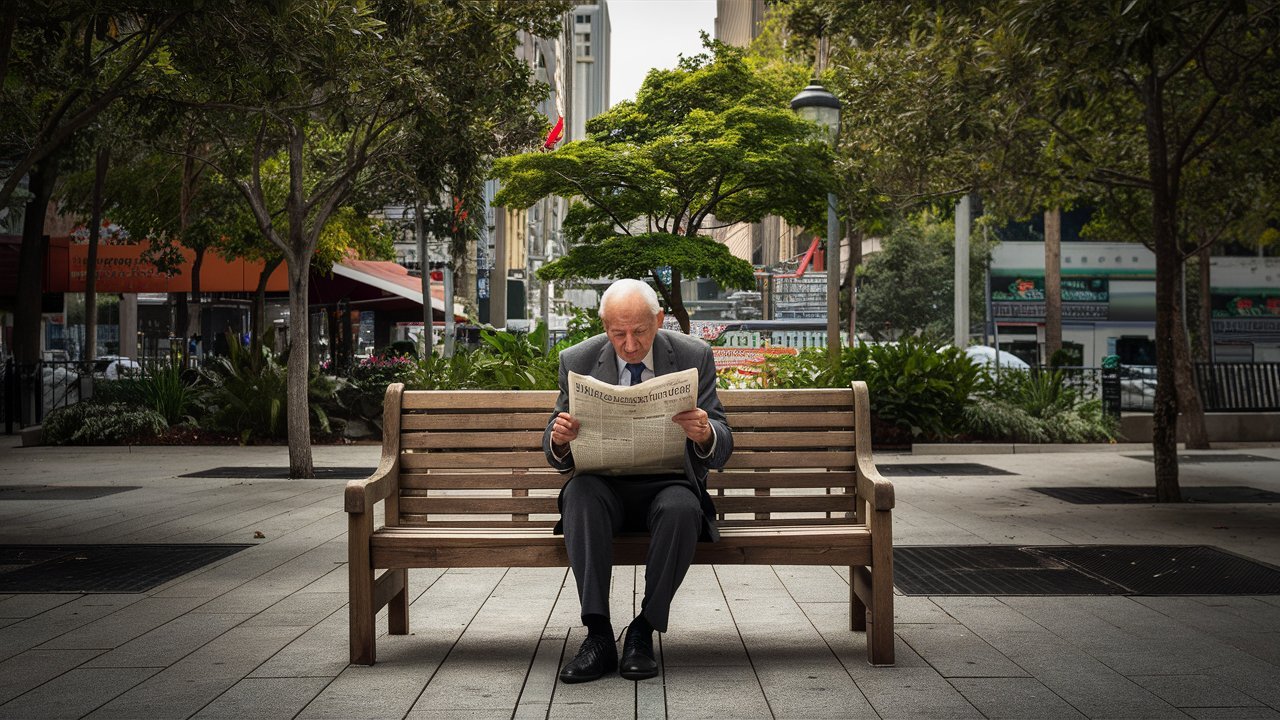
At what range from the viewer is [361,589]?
4668 millimetres

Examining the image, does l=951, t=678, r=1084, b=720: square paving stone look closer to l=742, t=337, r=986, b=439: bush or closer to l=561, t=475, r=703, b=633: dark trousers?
l=561, t=475, r=703, b=633: dark trousers

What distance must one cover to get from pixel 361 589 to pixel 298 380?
8.45 m

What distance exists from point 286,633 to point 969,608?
328cm

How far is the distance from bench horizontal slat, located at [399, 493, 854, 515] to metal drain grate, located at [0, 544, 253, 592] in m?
2.23

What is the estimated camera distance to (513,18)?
13.0 m

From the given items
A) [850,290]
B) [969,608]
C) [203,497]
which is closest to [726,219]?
[850,290]

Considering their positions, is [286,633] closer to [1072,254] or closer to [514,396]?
[514,396]

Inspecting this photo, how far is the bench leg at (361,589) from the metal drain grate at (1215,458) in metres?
12.9

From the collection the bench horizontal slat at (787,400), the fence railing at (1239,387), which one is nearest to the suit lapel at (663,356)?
the bench horizontal slat at (787,400)

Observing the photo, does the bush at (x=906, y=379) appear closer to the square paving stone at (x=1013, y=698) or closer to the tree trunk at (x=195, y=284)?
the square paving stone at (x=1013, y=698)

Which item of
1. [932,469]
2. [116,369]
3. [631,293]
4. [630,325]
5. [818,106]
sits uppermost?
[818,106]

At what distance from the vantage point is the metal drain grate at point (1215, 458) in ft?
50.2

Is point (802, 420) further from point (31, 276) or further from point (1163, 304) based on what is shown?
point (31, 276)

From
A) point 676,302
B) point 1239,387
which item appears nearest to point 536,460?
point 676,302
